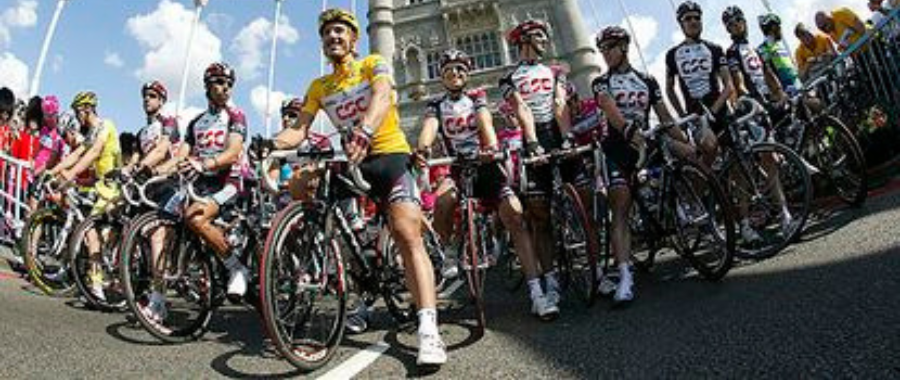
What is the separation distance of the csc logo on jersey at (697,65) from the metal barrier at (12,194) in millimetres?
9487

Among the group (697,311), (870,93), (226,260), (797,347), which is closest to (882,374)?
(797,347)

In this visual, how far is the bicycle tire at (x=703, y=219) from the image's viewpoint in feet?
13.6

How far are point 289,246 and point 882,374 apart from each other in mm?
2791

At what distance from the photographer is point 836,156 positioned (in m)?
5.62

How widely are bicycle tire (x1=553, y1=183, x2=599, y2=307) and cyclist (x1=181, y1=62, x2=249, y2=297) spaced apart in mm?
2521

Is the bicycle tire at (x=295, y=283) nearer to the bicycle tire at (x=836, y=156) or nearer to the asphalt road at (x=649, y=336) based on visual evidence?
the asphalt road at (x=649, y=336)

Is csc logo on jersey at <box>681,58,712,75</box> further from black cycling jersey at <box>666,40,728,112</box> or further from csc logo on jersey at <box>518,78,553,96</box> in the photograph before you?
csc logo on jersey at <box>518,78,553,96</box>

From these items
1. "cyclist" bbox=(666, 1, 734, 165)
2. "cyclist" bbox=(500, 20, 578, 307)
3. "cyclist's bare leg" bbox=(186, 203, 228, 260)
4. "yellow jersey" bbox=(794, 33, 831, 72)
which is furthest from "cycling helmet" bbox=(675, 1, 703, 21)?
"cyclist's bare leg" bbox=(186, 203, 228, 260)

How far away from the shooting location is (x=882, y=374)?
6.88 ft

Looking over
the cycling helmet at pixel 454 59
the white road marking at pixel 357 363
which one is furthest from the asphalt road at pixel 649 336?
the cycling helmet at pixel 454 59

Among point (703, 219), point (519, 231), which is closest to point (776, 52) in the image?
point (703, 219)

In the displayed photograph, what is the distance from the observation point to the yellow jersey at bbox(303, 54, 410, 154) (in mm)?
3693

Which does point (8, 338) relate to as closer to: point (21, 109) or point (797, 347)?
point (797, 347)

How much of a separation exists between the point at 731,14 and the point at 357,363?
226 inches
